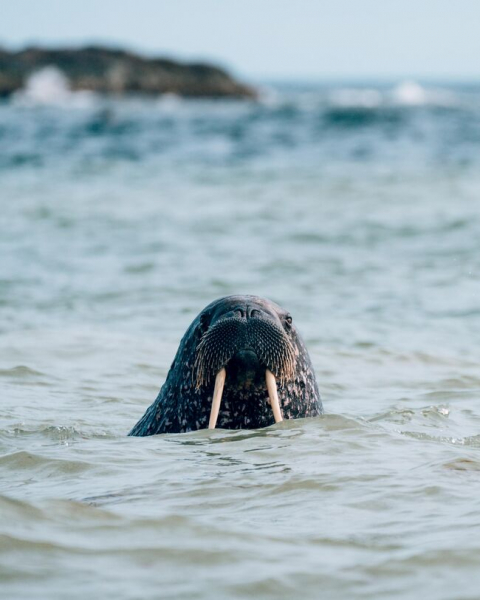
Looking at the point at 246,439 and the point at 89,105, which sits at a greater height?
Result: the point at 89,105

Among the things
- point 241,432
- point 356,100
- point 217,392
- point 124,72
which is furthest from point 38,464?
point 124,72

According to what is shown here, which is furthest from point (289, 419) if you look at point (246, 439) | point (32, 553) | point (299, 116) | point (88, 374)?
point (299, 116)

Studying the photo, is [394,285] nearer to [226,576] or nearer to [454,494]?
[454,494]

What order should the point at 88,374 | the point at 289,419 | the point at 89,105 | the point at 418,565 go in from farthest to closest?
the point at 89,105 → the point at 88,374 → the point at 289,419 → the point at 418,565

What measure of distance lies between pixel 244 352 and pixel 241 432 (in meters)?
0.56

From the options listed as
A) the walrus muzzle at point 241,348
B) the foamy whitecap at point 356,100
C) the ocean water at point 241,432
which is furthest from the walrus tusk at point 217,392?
the foamy whitecap at point 356,100

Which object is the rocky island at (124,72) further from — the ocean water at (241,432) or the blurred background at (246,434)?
the ocean water at (241,432)

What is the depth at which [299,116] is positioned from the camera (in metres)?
49.4

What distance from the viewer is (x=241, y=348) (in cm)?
599

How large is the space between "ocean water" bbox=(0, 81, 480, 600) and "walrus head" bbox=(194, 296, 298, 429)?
0.31 metres

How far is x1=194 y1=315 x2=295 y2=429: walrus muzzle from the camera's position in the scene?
600cm

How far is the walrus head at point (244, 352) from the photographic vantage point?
19.7 feet

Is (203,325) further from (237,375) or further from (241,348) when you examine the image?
(241,348)

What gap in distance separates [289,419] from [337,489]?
122cm
